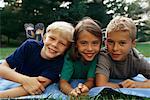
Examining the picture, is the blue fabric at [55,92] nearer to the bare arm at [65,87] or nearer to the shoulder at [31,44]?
the bare arm at [65,87]

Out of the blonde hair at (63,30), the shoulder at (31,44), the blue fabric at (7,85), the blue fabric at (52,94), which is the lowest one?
the blue fabric at (7,85)

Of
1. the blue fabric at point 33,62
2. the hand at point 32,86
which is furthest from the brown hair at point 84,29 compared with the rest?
the hand at point 32,86

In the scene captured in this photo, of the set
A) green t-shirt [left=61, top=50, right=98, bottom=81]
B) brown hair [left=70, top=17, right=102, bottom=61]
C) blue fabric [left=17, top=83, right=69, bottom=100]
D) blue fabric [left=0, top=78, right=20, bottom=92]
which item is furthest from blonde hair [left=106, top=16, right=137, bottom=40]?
blue fabric [left=0, top=78, right=20, bottom=92]

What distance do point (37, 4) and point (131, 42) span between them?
13472 mm

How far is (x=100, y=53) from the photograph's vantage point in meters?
2.75

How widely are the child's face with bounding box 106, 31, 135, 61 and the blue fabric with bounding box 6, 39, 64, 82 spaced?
428 millimetres

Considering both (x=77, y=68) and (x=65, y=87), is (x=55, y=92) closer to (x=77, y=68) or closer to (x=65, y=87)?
(x=65, y=87)

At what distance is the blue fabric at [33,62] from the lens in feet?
8.87

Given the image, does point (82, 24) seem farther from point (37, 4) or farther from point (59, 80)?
point (37, 4)

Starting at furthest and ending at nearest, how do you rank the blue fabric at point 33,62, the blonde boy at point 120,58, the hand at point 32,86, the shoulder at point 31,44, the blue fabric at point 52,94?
1. the shoulder at point 31,44
2. the blue fabric at point 33,62
3. the blonde boy at point 120,58
4. the hand at point 32,86
5. the blue fabric at point 52,94

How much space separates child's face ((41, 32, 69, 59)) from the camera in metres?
2.58

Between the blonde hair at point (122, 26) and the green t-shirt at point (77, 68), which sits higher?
the blonde hair at point (122, 26)

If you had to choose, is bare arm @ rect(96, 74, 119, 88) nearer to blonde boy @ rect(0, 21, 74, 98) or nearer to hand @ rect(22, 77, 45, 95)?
blonde boy @ rect(0, 21, 74, 98)

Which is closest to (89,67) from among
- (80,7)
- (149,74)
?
(149,74)
